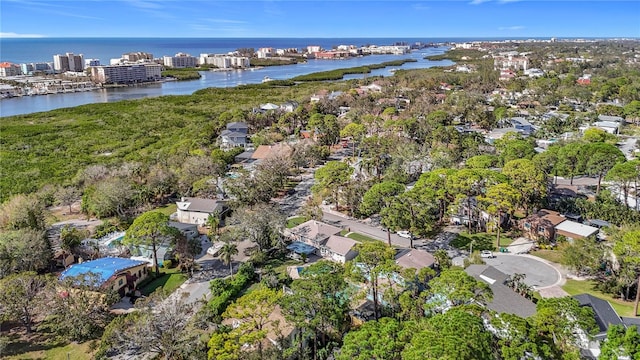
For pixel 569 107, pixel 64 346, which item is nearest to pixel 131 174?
pixel 64 346

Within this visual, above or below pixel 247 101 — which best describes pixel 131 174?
below

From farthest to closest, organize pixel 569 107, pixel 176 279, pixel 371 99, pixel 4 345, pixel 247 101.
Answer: pixel 247 101
pixel 371 99
pixel 569 107
pixel 176 279
pixel 4 345

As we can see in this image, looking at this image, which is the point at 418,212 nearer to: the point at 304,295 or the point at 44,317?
the point at 304,295

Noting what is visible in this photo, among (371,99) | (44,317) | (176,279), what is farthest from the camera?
(371,99)

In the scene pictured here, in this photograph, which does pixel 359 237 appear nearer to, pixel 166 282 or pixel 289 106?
pixel 166 282

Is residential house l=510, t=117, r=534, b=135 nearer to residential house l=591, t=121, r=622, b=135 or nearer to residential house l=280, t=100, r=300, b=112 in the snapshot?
residential house l=591, t=121, r=622, b=135

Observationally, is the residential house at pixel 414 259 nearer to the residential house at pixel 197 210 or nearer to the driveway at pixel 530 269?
the driveway at pixel 530 269

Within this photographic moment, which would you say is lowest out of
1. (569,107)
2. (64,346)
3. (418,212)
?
(64,346)

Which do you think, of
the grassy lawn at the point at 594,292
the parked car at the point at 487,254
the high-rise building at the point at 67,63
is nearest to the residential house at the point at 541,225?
the parked car at the point at 487,254
